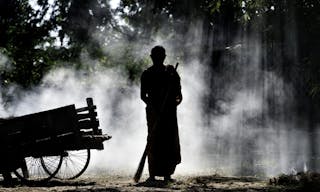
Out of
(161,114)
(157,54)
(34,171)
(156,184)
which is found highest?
(157,54)

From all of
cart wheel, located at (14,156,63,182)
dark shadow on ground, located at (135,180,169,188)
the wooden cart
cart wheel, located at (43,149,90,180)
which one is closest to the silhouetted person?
dark shadow on ground, located at (135,180,169,188)

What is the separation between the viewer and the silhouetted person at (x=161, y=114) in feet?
28.9

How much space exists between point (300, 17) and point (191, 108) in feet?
29.9

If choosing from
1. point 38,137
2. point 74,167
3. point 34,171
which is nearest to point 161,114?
point 38,137

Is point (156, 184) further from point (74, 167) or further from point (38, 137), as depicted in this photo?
point (74, 167)

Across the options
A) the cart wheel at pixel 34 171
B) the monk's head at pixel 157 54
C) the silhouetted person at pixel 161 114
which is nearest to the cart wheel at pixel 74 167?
the cart wheel at pixel 34 171

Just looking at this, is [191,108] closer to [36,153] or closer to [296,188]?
[36,153]

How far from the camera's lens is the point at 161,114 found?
29.0 ft

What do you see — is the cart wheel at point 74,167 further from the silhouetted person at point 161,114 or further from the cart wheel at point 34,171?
the silhouetted person at point 161,114

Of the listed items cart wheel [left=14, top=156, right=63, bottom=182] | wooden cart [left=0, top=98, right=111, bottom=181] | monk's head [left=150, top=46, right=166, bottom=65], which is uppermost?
monk's head [left=150, top=46, right=166, bottom=65]

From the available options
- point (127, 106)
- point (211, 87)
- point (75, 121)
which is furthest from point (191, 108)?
point (75, 121)

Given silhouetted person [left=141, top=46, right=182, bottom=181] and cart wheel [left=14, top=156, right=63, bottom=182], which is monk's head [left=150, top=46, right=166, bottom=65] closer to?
silhouetted person [left=141, top=46, right=182, bottom=181]

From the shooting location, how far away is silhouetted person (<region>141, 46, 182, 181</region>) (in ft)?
28.9

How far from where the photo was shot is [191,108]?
79.6 feet
